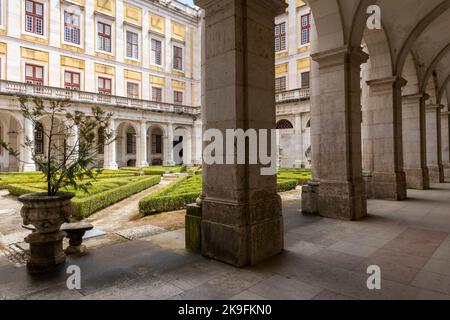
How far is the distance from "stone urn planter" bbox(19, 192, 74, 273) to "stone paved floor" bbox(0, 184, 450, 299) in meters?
0.22

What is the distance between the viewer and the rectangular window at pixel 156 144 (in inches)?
1409

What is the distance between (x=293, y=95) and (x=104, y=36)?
777 inches

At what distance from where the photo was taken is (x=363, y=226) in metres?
6.19

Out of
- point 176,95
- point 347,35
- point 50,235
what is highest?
point 176,95

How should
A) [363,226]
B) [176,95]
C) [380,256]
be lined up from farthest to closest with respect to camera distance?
[176,95] < [363,226] < [380,256]

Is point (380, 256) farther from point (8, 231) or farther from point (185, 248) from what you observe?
point (8, 231)

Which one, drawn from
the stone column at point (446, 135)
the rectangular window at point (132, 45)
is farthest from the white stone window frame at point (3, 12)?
the stone column at point (446, 135)

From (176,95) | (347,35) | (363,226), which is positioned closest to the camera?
(363,226)

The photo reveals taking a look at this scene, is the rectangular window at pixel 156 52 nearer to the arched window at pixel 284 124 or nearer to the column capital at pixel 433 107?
the arched window at pixel 284 124

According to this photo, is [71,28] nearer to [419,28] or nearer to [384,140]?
[419,28]

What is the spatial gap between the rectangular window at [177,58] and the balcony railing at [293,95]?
14029mm

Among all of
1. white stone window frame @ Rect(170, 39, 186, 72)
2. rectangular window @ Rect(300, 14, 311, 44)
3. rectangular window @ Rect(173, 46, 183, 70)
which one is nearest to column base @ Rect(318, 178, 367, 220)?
rectangular window @ Rect(300, 14, 311, 44)

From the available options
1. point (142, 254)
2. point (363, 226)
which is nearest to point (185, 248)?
point (142, 254)
